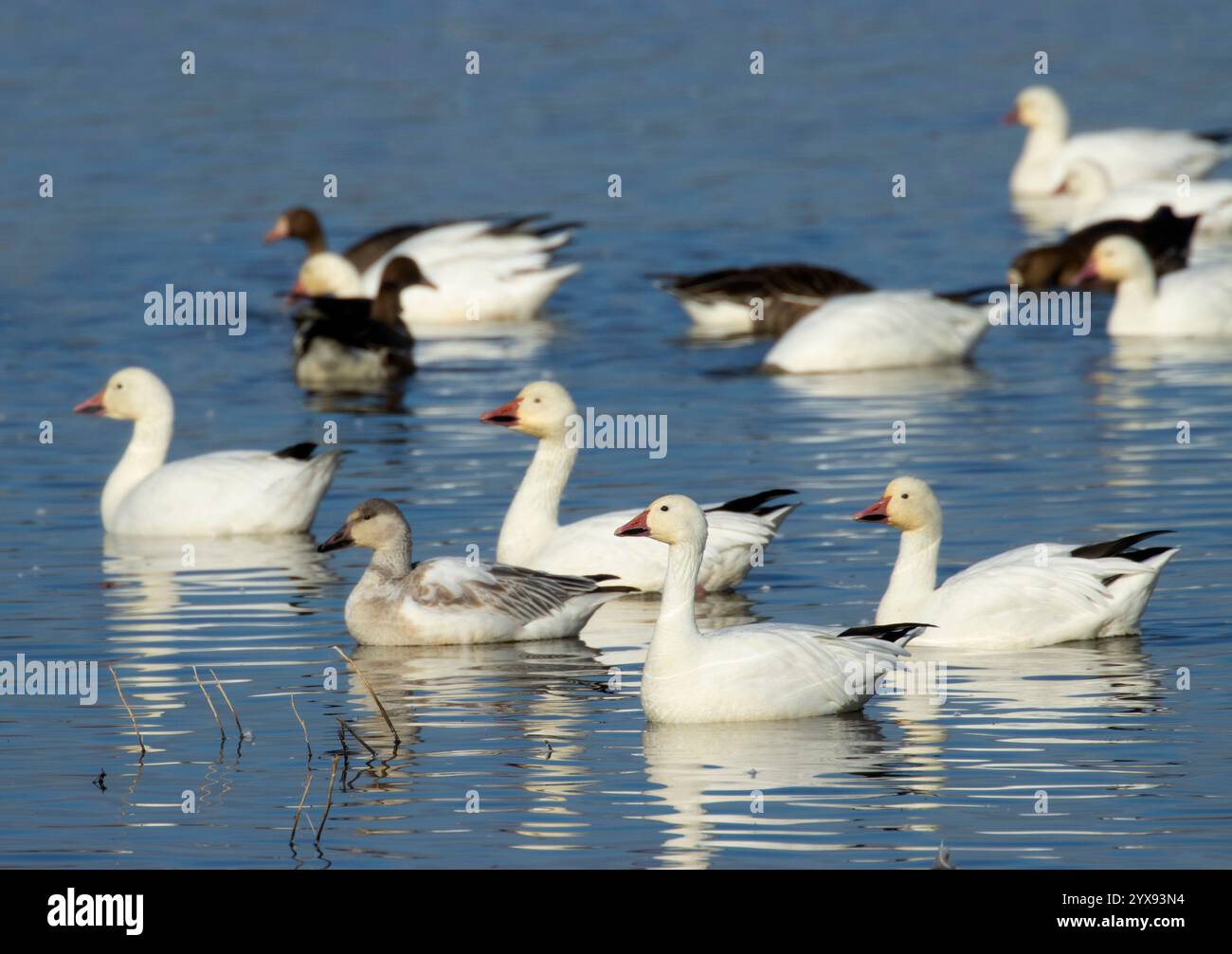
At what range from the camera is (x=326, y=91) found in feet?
117

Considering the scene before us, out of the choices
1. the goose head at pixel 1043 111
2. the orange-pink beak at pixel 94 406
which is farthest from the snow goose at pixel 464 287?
the goose head at pixel 1043 111

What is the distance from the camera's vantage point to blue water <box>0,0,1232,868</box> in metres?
8.64

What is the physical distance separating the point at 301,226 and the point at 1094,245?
8112mm

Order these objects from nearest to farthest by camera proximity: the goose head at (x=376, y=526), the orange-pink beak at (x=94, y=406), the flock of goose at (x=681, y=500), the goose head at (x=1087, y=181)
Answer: the flock of goose at (x=681, y=500), the goose head at (x=376, y=526), the orange-pink beak at (x=94, y=406), the goose head at (x=1087, y=181)

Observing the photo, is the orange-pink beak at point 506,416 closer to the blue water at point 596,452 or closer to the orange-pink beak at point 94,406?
the blue water at point 596,452

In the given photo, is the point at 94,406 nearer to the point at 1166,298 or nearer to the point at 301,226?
the point at 1166,298

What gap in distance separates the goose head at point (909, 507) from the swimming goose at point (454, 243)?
12251 mm

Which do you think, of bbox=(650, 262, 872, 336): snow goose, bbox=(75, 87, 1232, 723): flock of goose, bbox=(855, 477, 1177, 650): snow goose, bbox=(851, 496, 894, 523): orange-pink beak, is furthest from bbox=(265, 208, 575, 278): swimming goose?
bbox=(855, 477, 1177, 650): snow goose

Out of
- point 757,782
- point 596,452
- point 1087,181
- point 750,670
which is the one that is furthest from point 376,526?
point 1087,181

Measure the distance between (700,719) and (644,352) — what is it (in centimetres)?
1090

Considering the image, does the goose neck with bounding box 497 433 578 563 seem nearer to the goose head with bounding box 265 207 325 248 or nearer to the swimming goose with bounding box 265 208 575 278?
the swimming goose with bounding box 265 208 575 278

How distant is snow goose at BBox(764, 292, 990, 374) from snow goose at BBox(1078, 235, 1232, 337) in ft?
6.21

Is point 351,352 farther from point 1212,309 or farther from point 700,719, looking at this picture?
point 700,719

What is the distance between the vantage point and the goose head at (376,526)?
1194 cm
